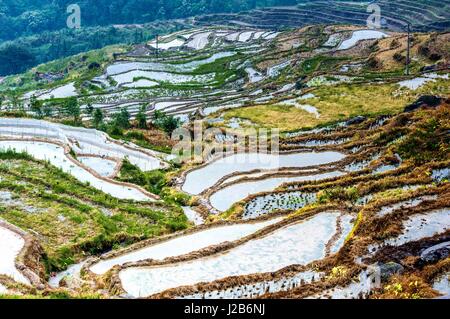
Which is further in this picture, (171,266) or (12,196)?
(12,196)

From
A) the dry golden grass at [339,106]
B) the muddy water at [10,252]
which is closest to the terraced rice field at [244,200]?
the muddy water at [10,252]

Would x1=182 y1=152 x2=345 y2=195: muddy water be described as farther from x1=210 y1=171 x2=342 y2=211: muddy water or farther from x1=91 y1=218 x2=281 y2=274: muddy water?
x1=91 y1=218 x2=281 y2=274: muddy water

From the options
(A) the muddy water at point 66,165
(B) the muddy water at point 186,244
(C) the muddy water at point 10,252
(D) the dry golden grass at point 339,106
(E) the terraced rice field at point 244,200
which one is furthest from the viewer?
(D) the dry golden grass at point 339,106

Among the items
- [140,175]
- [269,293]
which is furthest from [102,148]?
[269,293]

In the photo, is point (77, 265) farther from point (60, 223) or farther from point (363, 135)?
point (363, 135)

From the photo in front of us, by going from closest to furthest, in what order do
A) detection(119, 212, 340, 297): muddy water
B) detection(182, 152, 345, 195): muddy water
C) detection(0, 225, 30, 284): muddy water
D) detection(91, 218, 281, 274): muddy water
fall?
1. detection(119, 212, 340, 297): muddy water
2. detection(0, 225, 30, 284): muddy water
3. detection(91, 218, 281, 274): muddy water
4. detection(182, 152, 345, 195): muddy water

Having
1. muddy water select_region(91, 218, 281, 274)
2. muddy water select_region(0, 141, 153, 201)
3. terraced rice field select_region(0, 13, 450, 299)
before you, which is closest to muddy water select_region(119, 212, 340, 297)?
terraced rice field select_region(0, 13, 450, 299)

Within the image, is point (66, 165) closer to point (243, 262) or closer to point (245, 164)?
point (245, 164)

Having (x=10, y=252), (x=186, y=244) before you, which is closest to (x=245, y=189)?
(x=186, y=244)

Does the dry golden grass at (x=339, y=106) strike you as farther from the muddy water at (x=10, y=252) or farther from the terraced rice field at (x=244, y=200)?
the muddy water at (x=10, y=252)
